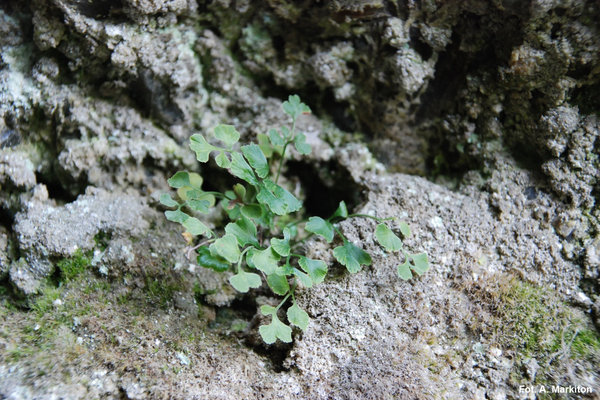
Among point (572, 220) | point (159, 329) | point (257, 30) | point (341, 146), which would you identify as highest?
point (257, 30)

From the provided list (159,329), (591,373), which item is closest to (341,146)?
(159,329)

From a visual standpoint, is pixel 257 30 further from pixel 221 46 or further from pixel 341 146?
pixel 341 146

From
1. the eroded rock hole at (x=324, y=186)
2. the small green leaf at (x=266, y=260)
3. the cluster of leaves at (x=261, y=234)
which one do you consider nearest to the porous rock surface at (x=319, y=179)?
the eroded rock hole at (x=324, y=186)

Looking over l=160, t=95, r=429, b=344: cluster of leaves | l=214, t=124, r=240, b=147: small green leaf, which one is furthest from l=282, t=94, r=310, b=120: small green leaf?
l=214, t=124, r=240, b=147: small green leaf

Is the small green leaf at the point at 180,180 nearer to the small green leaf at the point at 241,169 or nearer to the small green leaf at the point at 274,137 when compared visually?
the small green leaf at the point at 241,169

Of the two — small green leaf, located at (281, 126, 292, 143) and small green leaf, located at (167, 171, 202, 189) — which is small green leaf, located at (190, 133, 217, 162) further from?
small green leaf, located at (281, 126, 292, 143)
